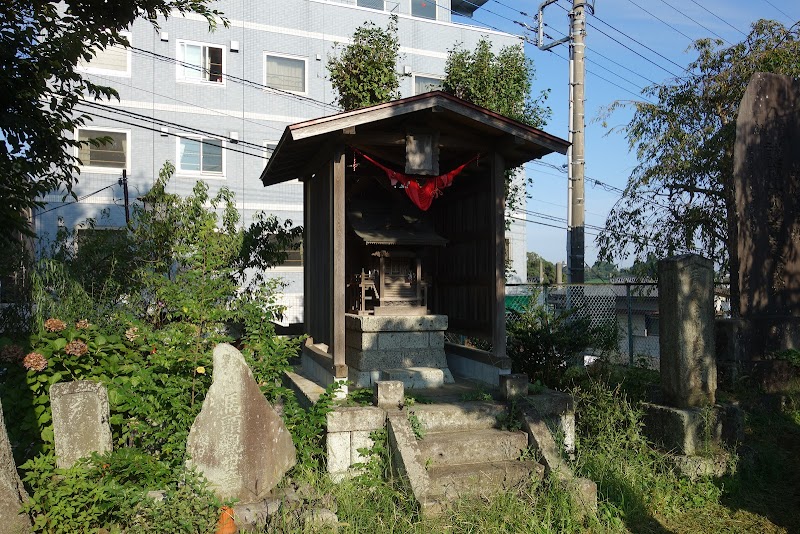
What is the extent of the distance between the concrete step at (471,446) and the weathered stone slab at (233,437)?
1740 millimetres

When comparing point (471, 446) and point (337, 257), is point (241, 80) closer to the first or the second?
point (337, 257)

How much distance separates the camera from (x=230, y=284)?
291 inches

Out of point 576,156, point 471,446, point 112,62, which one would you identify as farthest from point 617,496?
point 112,62

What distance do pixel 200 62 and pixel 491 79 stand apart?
12.3 m

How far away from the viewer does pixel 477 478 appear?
621 centimetres

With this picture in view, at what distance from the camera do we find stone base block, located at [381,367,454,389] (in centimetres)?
864

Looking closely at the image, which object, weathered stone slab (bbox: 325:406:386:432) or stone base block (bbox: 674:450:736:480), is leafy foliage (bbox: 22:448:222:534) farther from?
stone base block (bbox: 674:450:736:480)

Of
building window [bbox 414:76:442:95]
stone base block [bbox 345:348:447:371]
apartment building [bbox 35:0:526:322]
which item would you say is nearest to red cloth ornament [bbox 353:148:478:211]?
stone base block [bbox 345:348:447:371]

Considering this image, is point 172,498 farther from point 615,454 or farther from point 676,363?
point 676,363

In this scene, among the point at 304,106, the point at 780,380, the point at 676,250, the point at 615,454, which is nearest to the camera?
the point at 615,454

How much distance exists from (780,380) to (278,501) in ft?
25.3

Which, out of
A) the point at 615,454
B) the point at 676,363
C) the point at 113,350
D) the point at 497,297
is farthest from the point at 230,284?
the point at 676,363

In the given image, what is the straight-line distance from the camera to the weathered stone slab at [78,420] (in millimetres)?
5258

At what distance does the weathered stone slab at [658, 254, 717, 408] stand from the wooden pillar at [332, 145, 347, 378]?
4.00 meters
